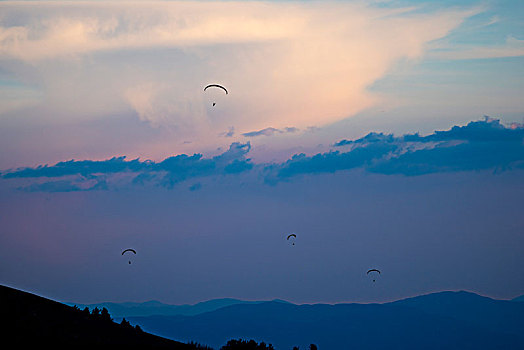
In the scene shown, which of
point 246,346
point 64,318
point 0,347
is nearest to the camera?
point 0,347

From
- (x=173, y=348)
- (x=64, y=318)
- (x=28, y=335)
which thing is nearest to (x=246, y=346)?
(x=173, y=348)

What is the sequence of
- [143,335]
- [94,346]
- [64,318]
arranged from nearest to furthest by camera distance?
1. [94,346]
2. [64,318]
3. [143,335]

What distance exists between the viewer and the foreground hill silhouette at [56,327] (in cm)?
5703

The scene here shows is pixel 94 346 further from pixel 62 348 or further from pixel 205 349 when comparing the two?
pixel 205 349

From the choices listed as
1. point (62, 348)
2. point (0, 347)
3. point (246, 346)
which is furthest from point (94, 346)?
point (246, 346)

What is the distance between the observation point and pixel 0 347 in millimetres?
53719

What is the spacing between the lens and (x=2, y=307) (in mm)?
61094

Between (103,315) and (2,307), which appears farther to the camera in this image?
(103,315)

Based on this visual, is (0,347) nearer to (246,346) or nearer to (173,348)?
(173,348)

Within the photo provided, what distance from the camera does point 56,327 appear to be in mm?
60250

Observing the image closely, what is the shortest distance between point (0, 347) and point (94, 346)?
27.1 feet

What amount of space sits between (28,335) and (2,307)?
19.2ft

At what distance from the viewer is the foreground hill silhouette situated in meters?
57.0

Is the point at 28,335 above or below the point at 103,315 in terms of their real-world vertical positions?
below
